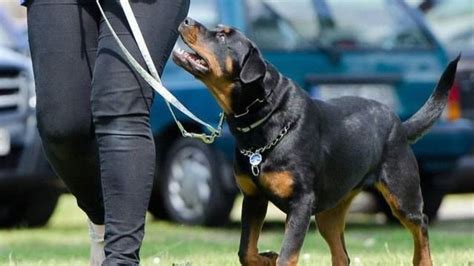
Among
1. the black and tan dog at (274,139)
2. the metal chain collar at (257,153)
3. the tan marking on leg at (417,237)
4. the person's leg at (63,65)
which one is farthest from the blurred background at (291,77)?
the person's leg at (63,65)

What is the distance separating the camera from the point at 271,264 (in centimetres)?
588

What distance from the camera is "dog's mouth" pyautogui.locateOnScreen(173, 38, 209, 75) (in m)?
5.58

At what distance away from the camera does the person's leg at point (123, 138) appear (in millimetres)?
4844

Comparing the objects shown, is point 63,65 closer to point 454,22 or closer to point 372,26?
point 372,26

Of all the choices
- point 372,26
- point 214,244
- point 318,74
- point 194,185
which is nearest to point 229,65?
point 214,244

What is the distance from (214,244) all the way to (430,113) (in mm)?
2678

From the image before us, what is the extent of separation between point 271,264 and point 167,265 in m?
0.92

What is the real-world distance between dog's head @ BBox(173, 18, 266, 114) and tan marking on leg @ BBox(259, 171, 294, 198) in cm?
35

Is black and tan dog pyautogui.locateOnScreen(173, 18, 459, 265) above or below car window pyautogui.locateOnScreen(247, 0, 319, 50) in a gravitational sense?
above

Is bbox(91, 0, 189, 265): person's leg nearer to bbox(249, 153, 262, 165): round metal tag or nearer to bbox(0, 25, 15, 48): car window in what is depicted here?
bbox(249, 153, 262, 165): round metal tag

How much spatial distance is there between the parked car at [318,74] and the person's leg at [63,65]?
5094 mm

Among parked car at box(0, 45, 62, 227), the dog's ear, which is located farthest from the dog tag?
parked car at box(0, 45, 62, 227)

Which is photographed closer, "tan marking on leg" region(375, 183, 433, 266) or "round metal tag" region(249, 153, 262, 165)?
"round metal tag" region(249, 153, 262, 165)

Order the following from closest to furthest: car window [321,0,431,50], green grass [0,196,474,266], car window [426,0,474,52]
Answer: green grass [0,196,474,266]
car window [321,0,431,50]
car window [426,0,474,52]
